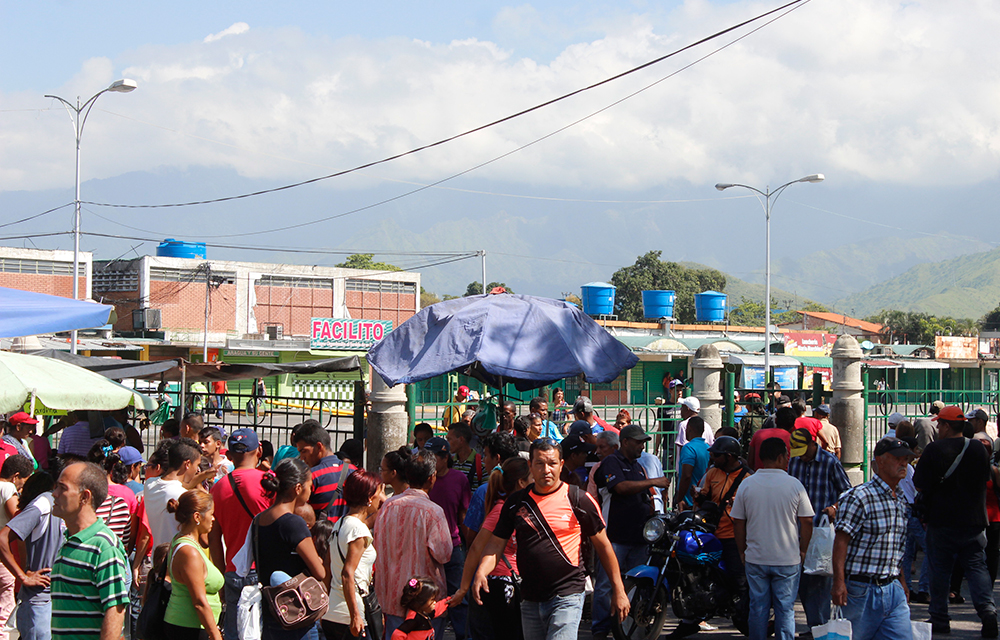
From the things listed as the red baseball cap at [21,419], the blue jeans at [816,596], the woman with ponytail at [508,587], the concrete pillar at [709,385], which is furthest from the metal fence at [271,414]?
the blue jeans at [816,596]

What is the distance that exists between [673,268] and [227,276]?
43382mm

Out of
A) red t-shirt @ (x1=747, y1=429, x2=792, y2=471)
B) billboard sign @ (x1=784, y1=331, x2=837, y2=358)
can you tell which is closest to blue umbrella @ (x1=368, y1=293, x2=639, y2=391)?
red t-shirt @ (x1=747, y1=429, x2=792, y2=471)

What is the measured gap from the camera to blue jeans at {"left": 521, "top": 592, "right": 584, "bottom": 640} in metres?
5.09

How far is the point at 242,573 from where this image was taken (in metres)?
5.31

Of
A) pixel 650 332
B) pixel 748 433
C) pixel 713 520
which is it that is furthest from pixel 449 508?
pixel 650 332

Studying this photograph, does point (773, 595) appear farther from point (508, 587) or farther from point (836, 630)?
point (508, 587)

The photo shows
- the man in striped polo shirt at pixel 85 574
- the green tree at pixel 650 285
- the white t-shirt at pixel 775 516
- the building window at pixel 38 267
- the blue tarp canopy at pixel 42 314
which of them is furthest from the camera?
the green tree at pixel 650 285

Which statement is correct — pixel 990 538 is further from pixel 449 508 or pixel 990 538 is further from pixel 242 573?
pixel 242 573

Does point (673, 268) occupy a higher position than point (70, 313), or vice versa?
point (673, 268)

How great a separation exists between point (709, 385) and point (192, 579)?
26.9ft

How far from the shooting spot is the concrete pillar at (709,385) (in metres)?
11.6

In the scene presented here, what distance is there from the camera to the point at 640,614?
6.82m

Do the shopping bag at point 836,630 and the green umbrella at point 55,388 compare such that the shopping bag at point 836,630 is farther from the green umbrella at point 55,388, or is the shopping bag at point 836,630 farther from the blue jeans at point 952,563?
the green umbrella at point 55,388

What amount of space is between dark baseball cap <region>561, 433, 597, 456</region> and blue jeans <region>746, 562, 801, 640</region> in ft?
5.87
